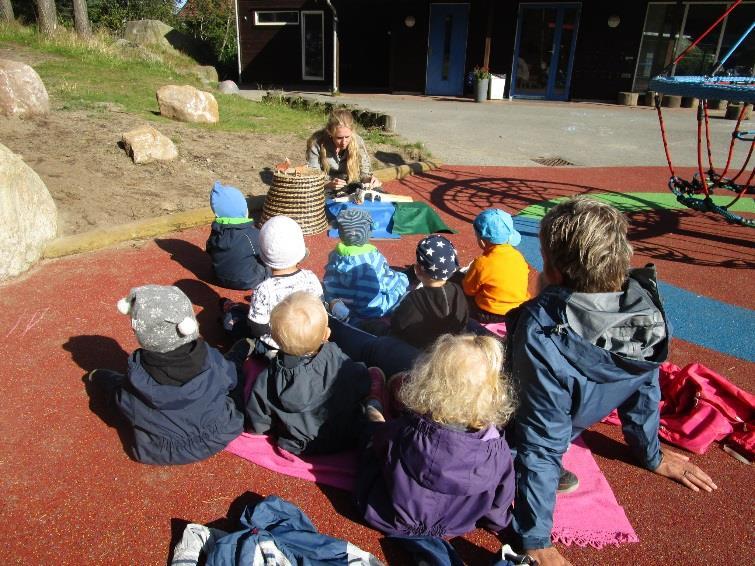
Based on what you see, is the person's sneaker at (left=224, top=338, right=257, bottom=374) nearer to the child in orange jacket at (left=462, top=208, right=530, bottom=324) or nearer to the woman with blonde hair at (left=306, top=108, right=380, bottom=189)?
the child in orange jacket at (left=462, top=208, right=530, bottom=324)

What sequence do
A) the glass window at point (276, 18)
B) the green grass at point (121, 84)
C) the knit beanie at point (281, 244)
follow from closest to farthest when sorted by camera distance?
the knit beanie at point (281, 244)
the green grass at point (121, 84)
the glass window at point (276, 18)

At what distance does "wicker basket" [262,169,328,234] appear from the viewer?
225 inches

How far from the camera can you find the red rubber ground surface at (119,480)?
7.88ft

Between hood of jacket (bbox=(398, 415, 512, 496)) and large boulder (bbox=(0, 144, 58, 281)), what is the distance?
13.1 ft

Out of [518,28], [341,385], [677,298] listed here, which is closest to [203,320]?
[341,385]

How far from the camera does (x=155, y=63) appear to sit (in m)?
16.7

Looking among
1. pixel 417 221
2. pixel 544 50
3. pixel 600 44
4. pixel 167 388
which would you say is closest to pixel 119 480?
pixel 167 388

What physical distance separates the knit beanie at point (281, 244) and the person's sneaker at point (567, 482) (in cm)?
190

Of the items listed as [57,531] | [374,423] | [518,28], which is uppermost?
[518,28]

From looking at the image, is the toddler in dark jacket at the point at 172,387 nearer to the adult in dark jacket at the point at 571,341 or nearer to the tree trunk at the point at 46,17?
the adult in dark jacket at the point at 571,341

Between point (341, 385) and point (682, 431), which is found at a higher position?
point (341, 385)

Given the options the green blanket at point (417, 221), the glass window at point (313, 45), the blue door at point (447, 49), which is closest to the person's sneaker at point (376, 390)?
the green blanket at point (417, 221)

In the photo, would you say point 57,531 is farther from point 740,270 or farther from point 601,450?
point 740,270

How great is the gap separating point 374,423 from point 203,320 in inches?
79.4
